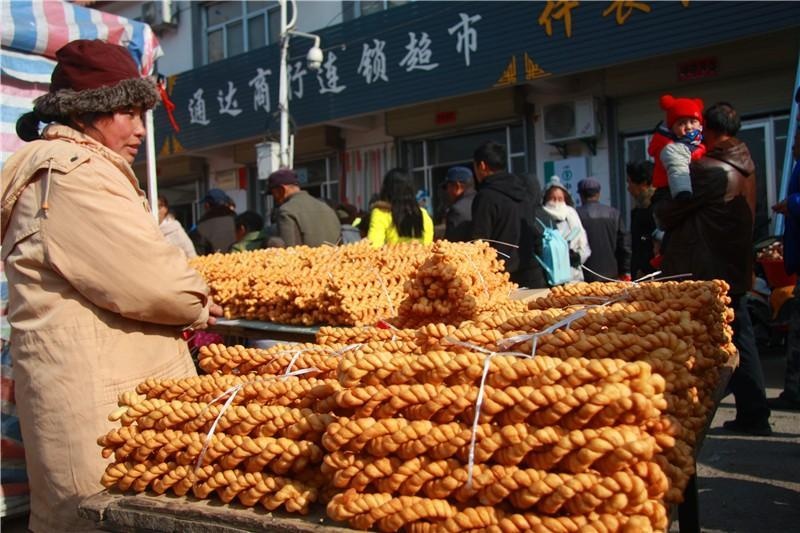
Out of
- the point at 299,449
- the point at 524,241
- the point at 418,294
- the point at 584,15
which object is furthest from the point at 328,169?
the point at 299,449

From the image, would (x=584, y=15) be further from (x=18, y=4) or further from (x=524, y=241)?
(x=18, y=4)

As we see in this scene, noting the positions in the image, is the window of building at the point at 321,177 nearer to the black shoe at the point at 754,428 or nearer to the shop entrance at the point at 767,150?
the shop entrance at the point at 767,150

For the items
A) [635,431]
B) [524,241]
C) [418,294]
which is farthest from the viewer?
[524,241]

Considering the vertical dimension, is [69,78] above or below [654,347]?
above

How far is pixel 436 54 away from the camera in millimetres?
9898

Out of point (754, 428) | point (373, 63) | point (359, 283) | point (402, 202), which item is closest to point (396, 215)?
point (402, 202)

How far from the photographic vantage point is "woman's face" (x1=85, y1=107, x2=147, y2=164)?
2.22m

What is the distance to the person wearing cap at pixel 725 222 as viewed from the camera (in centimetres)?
394

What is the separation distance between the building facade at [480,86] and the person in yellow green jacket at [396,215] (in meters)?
3.94

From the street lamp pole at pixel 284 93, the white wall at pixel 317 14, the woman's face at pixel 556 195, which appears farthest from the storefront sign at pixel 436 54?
the woman's face at pixel 556 195

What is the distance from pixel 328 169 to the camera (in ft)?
43.0

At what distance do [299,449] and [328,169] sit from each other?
1198 cm

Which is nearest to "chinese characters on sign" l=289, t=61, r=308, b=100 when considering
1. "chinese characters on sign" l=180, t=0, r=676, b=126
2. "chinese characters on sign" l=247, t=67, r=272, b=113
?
"chinese characters on sign" l=180, t=0, r=676, b=126

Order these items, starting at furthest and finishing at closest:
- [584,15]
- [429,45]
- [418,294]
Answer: [429,45]
[584,15]
[418,294]
